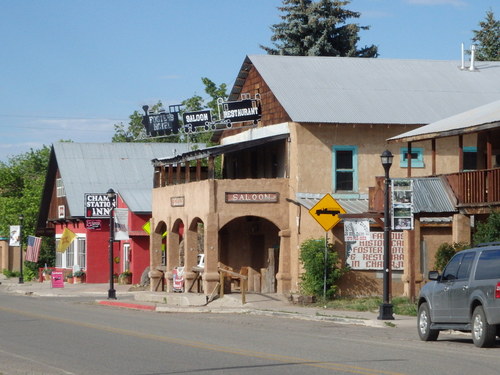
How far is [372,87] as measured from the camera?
41.9 metres

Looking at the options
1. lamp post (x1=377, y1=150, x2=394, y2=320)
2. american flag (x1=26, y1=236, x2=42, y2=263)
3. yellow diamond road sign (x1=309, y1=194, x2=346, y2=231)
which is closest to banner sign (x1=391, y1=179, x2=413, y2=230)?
lamp post (x1=377, y1=150, x2=394, y2=320)

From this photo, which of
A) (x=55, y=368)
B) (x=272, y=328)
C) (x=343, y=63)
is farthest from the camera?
(x=343, y=63)

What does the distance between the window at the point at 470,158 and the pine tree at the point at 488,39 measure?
112 feet

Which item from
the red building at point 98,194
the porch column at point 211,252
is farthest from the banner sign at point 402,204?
the red building at point 98,194

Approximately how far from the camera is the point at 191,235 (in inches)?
1594

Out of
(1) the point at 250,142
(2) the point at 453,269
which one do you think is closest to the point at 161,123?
(1) the point at 250,142

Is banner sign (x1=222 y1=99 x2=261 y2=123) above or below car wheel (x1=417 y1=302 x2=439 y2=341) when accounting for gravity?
above

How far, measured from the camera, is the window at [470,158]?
39.3 metres

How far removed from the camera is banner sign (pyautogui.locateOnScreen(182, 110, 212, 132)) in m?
47.4

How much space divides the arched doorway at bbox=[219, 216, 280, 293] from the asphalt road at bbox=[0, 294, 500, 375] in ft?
43.8

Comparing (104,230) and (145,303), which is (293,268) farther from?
(104,230)

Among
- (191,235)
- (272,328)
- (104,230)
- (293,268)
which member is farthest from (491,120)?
(104,230)

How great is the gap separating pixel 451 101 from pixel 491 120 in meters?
12.9

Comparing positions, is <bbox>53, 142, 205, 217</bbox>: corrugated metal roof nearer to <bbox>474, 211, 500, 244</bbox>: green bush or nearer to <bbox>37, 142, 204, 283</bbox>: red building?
<bbox>37, 142, 204, 283</bbox>: red building
